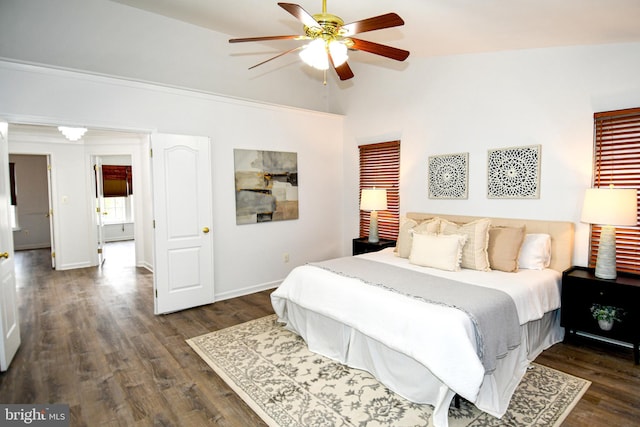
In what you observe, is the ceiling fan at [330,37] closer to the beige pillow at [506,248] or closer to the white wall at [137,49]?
the beige pillow at [506,248]

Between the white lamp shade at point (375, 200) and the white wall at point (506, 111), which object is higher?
the white wall at point (506, 111)

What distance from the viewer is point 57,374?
109 inches

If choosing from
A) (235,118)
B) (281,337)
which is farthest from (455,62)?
(281,337)

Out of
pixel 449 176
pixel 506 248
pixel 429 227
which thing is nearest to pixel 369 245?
pixel 429 227

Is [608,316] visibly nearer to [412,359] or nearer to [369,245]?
[412,359]

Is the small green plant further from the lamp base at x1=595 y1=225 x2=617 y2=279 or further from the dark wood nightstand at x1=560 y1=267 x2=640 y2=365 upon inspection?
the lamp base at x1=595 y1=225 x2=617 y2=279

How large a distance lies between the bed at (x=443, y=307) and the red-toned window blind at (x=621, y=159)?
417 mm

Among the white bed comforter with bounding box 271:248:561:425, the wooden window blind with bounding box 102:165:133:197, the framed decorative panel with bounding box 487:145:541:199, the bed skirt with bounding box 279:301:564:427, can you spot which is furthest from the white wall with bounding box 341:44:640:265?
the wooden window blind with bounding box 102:165:133:197

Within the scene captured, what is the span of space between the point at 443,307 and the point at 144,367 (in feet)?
7.99

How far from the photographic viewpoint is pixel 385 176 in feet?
17.0

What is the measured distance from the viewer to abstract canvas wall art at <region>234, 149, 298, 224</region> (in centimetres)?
471

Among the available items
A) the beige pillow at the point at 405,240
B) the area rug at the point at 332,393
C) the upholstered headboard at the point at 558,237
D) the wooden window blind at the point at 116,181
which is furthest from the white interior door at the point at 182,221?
the wooden window blind at the point at 116,181

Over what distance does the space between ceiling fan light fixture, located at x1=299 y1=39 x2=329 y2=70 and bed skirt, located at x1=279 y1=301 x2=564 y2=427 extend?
6.78 ft

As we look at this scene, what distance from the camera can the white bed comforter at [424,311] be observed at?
207 centimetres
